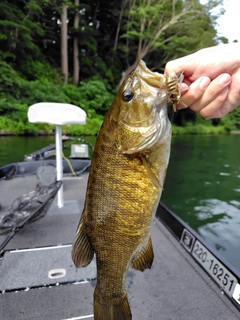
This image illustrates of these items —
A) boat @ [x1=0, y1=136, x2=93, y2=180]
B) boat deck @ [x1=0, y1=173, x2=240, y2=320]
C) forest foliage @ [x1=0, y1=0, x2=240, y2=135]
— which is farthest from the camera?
forest foliage @ [x1=0, y1=0, x2=240, y2=135]

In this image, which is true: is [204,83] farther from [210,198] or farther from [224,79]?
[210,198]

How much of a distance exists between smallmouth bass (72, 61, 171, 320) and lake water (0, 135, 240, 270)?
3957 mm

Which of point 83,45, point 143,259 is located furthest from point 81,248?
point 83,45

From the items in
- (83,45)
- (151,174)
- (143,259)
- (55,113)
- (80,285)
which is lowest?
(80,285)

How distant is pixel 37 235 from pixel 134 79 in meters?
2.96

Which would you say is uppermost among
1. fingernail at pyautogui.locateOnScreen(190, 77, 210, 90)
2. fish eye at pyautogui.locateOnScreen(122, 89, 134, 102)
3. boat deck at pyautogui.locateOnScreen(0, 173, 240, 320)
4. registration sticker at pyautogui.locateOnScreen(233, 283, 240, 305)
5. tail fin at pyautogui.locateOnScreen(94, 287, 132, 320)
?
fingernail at pyautogui.locateOnScreen(190, 77, 210, 90)

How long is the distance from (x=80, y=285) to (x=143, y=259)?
4.72 ft

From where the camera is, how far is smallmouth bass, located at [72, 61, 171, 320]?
1.34 metres

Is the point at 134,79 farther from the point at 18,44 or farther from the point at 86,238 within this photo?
the point at 18,44

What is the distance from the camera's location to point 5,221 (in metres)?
3.33

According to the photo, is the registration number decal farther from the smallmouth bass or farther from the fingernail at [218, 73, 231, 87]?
the fingernail at [218, 73, 231, 87]

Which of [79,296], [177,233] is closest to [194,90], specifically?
[79,296]

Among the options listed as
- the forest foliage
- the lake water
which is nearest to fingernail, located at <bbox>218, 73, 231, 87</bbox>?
the lake water

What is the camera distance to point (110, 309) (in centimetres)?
146
